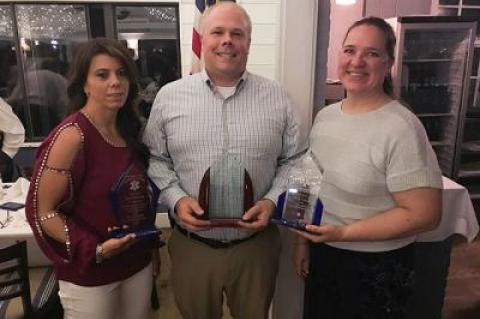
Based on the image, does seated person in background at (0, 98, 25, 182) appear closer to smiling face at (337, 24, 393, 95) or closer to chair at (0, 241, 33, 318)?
chair at (0, 241, 33, 318)

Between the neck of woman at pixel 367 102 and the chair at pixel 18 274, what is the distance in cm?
144

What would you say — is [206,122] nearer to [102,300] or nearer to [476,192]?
[102,300]

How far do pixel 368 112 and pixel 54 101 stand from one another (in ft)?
13.4

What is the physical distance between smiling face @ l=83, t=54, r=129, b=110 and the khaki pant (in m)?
0.57

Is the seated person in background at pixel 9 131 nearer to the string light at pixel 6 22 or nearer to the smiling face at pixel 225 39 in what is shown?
the string light at pixel 6 22

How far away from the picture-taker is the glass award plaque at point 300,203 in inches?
53.8

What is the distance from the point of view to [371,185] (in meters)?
1.33

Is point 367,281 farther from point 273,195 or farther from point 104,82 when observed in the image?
point 104,82

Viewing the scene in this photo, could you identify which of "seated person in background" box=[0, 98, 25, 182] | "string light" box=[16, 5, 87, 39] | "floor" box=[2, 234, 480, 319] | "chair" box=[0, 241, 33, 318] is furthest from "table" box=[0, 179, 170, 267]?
"string light" box=[16, 5, 87, 39]

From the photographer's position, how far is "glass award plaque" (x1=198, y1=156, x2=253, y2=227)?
56.2 inches

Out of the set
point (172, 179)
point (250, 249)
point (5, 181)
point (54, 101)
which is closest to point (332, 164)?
point (250, 249)

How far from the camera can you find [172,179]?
5.12 feet

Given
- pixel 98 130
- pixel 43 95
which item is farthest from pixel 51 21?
pixel 98 130

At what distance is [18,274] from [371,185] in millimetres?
1545
